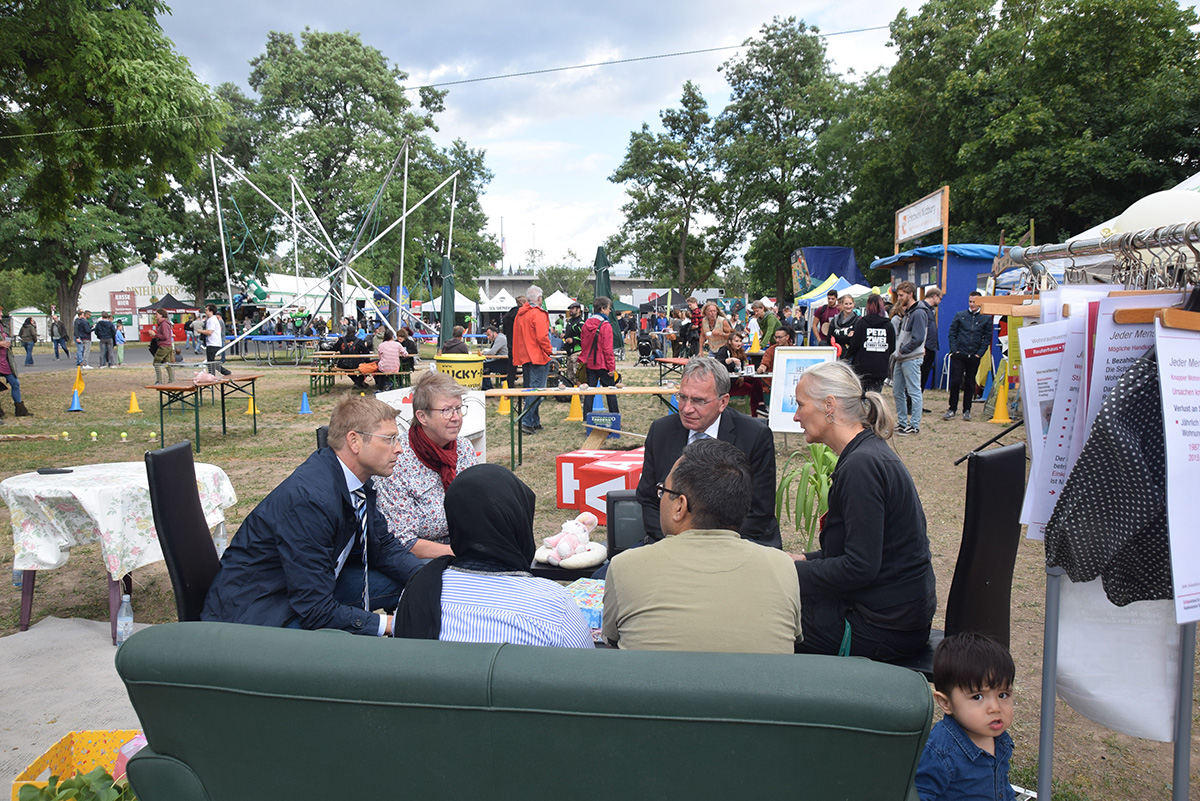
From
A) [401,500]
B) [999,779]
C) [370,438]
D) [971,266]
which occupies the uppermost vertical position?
[971,266]

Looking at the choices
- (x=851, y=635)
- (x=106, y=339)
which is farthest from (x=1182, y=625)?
(x=106, y=339)

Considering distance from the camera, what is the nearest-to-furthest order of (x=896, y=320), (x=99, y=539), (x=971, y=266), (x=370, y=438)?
(x=370, y=438) → (x=99, y=539) → (x=896, y=320) → (x=971, y=266)

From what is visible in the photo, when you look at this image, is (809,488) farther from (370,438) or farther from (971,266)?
(971,266)

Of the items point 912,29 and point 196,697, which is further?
point 912,29

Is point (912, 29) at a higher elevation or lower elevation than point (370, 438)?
higher

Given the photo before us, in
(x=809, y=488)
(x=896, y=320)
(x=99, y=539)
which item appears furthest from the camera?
(x=896, y=320)

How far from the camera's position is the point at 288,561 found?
2.51m

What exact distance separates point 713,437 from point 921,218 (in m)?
12.5

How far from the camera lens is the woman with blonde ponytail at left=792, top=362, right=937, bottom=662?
250 cm

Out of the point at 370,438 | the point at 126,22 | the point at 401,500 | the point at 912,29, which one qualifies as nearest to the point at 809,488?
the point at 401,500

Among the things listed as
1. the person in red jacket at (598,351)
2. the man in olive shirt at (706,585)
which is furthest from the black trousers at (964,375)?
the man in olive shirt at (706,585)

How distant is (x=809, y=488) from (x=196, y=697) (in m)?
3.80

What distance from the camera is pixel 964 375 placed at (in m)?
10.6

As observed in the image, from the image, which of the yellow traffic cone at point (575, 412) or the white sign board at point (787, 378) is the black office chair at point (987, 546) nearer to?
the white sign board at point (787, 378)
